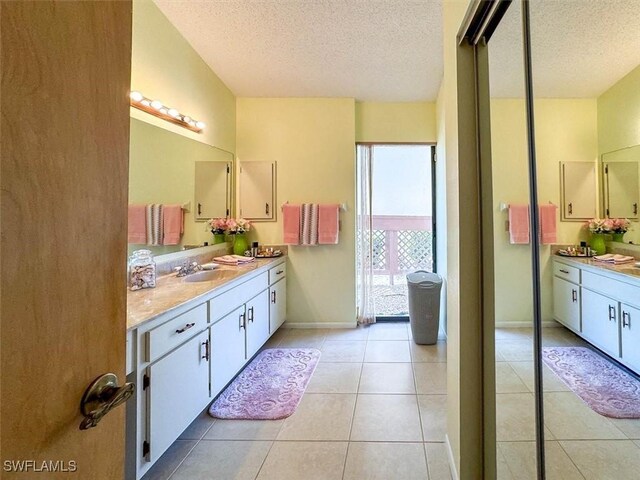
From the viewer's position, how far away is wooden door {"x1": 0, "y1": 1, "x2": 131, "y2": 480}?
0.42 m

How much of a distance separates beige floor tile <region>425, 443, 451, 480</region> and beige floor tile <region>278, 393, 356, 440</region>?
0.46 m

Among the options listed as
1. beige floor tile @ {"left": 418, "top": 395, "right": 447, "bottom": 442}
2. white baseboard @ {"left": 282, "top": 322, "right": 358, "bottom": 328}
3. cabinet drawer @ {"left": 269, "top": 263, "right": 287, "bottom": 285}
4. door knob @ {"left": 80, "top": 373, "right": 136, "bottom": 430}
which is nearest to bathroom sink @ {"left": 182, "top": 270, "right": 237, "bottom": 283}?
cabinet drawer @ {"left": 269, "top": 263, "right": 287, "bottom": 285}

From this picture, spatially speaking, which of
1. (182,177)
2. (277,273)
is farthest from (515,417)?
(182,177)

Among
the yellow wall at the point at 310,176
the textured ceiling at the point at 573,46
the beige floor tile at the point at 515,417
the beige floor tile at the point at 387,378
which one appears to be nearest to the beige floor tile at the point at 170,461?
the beige floor tile at the point at 387,378

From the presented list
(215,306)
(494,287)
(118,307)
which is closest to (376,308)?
(215,306)

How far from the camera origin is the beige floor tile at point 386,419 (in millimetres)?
1730

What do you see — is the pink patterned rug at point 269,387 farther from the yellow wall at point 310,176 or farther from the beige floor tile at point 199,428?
the yellow wall at point 310,176

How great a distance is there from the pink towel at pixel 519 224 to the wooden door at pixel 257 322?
6.52 feet

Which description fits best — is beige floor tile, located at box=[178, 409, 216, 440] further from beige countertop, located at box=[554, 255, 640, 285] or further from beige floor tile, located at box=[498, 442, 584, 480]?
beige countertop, located at box=[554, 255, 640, 285]

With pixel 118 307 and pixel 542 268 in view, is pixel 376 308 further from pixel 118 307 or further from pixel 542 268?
pixel 118 307

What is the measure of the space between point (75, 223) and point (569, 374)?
1.32 m

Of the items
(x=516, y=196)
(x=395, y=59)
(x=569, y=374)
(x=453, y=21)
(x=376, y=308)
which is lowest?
(x=376, y=308)

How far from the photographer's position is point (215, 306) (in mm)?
1924

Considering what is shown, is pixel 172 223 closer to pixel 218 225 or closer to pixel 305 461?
pixel 218 225
